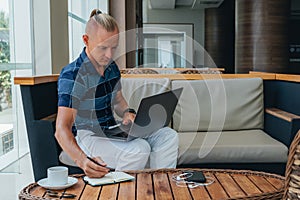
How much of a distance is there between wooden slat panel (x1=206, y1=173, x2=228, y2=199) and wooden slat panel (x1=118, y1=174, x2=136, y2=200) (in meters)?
0.27

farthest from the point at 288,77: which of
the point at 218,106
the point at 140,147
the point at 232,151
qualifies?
the point at 140,147

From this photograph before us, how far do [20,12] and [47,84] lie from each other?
52.6 inches

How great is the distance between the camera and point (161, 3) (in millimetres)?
10414

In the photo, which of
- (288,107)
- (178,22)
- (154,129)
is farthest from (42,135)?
(178,22)

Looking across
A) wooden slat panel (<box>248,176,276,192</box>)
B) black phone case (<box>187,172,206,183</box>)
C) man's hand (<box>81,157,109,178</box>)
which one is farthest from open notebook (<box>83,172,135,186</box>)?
wooden slat panel (<box>248,176,276,192</box>)

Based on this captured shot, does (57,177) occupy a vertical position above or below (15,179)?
above

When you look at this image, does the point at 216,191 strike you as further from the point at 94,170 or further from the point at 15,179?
the point at 15,179

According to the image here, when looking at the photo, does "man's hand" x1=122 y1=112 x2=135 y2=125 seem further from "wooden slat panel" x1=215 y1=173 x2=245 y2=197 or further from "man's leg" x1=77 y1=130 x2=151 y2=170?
"wooden slat panel" x1=215 y1=173 x2=245 y2=197

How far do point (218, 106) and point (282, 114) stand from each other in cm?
46

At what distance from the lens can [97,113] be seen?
204 cm

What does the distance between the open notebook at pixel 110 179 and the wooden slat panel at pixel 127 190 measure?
0.09ft

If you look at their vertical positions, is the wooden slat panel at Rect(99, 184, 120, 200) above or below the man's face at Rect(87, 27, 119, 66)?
below

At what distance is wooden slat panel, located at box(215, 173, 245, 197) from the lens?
1316 mm

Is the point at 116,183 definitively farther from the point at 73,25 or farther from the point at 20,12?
the point at 73,25
